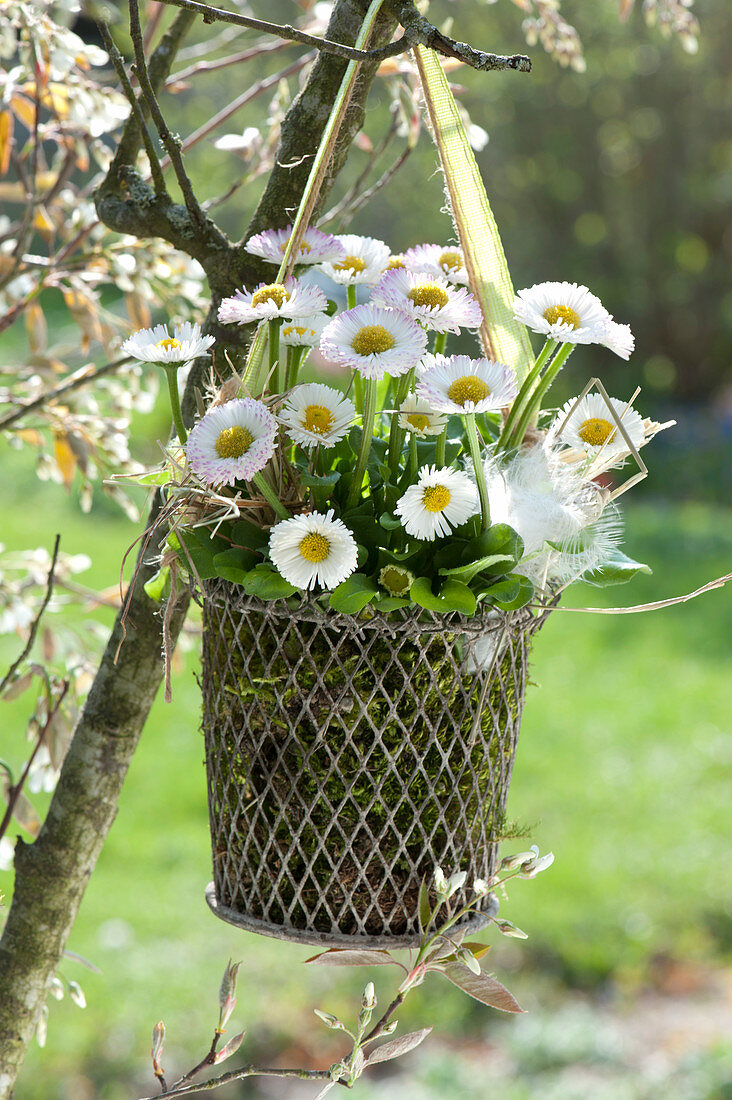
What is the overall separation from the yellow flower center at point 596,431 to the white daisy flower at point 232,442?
23 centimetres

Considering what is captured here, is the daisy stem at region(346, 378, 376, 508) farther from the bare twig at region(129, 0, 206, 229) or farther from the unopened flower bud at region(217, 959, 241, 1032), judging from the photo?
the unopened flower bud at region(217, 959, 241, 1032)

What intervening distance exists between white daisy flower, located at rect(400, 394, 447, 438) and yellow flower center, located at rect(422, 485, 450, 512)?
0.25 ft

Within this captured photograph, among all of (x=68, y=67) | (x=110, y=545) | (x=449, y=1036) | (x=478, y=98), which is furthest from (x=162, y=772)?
(x=478, y=98)

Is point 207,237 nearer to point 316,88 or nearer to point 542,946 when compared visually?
point 316,88

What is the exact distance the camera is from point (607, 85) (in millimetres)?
8336

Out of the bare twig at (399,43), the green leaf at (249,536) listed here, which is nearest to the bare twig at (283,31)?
the bare twig at (399,43)

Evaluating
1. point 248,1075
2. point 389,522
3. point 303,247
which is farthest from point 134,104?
point 248,1075

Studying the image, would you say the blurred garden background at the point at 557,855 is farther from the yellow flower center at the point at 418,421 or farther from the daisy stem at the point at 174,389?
the daisy stem at the point at 174,389

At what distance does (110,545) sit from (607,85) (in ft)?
18.7

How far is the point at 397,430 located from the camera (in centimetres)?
77

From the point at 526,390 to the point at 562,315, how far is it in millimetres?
70

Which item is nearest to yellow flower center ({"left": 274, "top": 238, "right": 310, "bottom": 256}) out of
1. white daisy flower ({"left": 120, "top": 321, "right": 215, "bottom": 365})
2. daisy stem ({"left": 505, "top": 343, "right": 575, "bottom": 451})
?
white daisy flower ({"left": 120, "top": 321, "right": 215, "bottom": 365})

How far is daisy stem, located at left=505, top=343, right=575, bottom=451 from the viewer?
739mm

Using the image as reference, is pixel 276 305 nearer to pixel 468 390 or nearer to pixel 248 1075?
pixel 468 390
